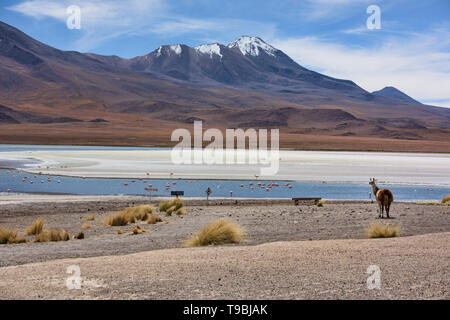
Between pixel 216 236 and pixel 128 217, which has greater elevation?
pixel 216 236

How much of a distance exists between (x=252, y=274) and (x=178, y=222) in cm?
747

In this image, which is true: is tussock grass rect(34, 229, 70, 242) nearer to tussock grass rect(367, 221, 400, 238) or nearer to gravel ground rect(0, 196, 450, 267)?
gravel ground rect(0, 196, 450, 267)

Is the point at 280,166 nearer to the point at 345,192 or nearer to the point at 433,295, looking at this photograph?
the point at 345,192

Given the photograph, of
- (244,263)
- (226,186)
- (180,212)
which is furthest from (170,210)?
(226,186)

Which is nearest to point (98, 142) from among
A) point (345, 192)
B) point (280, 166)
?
point (280, 166)

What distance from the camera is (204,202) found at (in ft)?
62.9

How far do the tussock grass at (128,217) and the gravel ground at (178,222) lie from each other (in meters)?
0.34

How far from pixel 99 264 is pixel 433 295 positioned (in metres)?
4.39

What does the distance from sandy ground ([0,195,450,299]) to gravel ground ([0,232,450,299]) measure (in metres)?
0.01

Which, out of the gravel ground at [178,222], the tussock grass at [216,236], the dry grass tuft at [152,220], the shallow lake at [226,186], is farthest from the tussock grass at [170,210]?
the shallow lake at [226,186]

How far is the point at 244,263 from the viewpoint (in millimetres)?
7387

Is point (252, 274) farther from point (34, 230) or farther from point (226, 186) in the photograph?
point (226, 186)

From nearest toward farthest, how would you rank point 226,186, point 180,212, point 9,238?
point 9,238 → point 180,212 → point 226,186

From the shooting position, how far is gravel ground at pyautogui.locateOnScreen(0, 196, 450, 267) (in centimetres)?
1002
